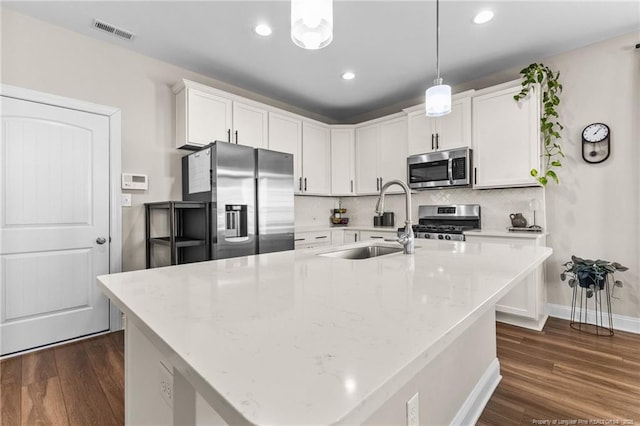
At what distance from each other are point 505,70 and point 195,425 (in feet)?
13.4

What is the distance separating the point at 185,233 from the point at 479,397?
110 inches

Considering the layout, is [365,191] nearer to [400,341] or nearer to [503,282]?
[503,282]

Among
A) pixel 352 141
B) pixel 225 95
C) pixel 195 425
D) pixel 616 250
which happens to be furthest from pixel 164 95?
pixel 616 250

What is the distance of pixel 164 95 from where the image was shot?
3164 millimetres

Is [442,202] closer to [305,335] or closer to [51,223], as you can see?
[305,335]

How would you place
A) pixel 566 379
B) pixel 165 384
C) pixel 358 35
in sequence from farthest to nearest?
pixel 358 35, pixel 566 379, pixel 165 384

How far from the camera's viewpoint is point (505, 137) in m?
3.12

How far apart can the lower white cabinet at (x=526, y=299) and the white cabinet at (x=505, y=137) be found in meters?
0.58

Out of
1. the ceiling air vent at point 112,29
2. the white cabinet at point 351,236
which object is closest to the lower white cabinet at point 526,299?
the white cabinet at point 351,236

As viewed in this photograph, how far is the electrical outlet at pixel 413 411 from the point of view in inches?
39.2

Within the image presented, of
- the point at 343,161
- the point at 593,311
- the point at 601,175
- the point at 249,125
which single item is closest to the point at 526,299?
the point at 593,311

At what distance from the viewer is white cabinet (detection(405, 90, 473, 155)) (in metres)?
3.37

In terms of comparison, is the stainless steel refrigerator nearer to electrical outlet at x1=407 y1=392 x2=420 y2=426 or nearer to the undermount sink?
the undermount sink

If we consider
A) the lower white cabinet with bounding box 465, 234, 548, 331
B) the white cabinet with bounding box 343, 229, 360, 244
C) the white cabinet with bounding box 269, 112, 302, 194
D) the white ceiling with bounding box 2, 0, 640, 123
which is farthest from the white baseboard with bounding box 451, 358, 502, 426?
the white cabinet with bounding box 269, 112, 302, 194
